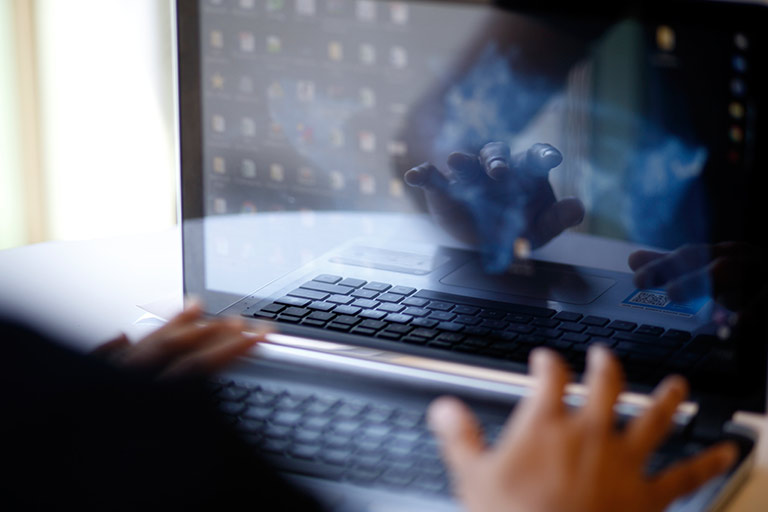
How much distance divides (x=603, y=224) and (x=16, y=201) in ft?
7.45

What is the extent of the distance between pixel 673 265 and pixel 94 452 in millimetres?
499

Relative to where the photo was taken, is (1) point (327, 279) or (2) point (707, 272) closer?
(2) point (707, 272)

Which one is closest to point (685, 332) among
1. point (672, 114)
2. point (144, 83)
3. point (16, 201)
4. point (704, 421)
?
point (704, 421)

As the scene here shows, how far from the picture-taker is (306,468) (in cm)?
65

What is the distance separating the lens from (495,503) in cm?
54

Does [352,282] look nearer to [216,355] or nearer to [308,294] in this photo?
[308,294]

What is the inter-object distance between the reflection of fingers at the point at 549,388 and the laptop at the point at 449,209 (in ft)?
0.37

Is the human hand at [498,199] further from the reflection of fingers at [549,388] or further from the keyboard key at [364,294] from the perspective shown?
the reflection of fingers at [549,388]

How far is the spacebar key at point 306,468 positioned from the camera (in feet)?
2.13

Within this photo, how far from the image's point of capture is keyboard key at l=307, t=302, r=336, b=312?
34.9 inches

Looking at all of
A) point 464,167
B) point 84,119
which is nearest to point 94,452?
point 464,167

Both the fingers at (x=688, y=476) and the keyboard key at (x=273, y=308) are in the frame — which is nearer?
the fingers at (x=688, y=476)

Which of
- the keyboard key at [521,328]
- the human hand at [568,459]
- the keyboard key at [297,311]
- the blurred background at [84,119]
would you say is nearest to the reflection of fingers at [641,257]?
the keyboard key at [521,328]

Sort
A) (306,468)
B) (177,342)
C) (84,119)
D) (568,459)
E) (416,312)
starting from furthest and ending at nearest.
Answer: (84,119) → (416,312) → (177,342) → (306,468) → (568,459)
